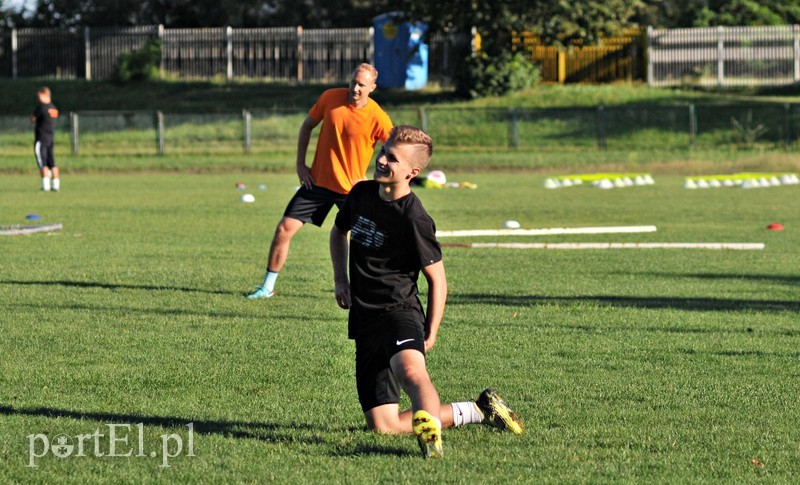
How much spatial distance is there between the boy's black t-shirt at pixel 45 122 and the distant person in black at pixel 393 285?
2152 centimetres

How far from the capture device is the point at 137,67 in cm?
5147

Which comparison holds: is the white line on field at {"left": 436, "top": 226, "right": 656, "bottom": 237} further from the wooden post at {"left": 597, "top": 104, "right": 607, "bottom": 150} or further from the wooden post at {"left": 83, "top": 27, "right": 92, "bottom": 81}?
the wooden post at {"left": 83, "top": 27, "right": 92, "bottom": 81}

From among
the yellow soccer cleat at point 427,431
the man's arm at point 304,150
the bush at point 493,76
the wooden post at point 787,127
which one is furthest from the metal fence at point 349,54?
the yellow soccer cleat at point 427,431

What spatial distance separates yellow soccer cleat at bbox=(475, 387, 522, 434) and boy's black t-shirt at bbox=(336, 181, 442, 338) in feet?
1.92

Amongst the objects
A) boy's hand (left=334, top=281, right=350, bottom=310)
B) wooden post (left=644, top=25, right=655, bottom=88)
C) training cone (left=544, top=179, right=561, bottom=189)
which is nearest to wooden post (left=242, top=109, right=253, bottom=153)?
training cone (left=544, top=179, right=561, bottom=189)

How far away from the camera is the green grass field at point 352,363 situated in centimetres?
567

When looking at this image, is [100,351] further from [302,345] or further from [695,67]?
[695,67]

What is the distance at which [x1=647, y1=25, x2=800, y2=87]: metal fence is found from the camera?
160ft

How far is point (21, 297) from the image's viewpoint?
11000 millimetres

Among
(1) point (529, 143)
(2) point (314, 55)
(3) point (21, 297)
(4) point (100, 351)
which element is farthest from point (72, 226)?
(2) point (314, 55)

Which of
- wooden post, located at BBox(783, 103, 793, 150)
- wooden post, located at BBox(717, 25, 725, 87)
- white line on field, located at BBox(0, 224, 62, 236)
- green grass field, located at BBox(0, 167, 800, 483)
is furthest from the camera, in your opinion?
wooden post, located at BBox(717, 25, 725, 87)

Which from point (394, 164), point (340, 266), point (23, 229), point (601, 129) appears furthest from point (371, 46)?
point (394, 164)

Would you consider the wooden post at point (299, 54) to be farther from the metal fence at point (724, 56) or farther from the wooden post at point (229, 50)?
the metal fence at point (724, 56)

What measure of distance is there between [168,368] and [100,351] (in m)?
0.79
